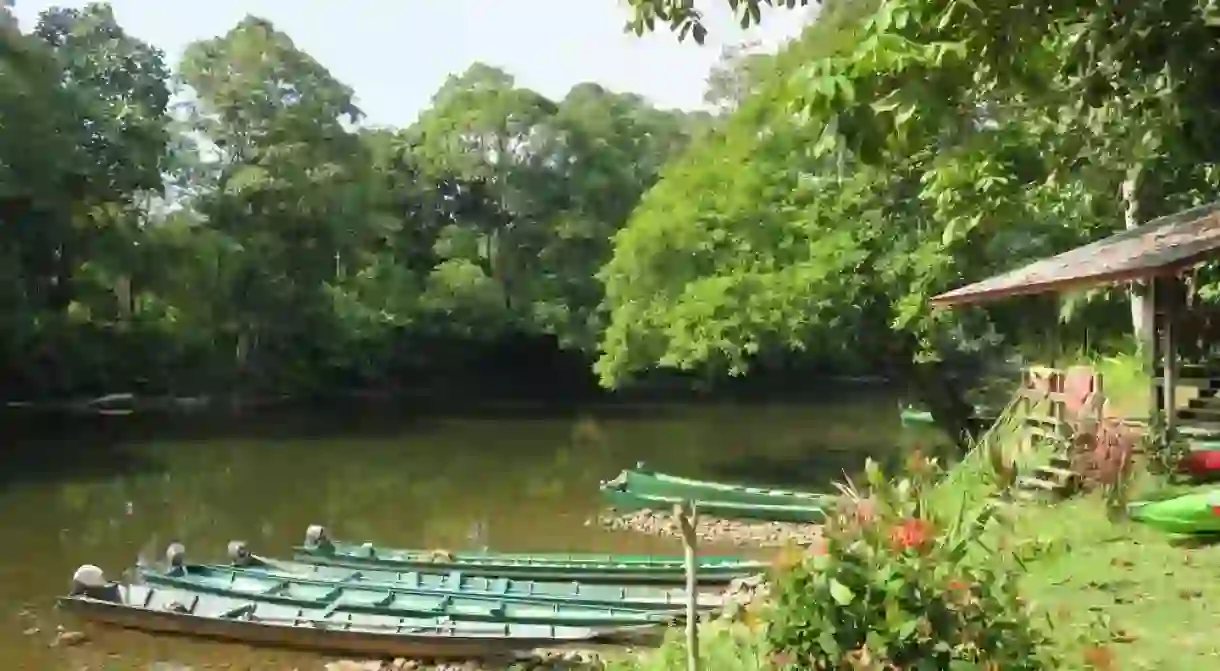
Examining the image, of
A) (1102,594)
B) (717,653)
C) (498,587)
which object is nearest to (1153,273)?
(1102,594)

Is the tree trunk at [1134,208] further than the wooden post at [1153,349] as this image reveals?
Yes

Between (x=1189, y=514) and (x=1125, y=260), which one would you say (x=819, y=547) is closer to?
(x=1189, y=514)

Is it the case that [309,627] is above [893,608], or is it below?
below

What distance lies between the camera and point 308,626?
13.5 metres

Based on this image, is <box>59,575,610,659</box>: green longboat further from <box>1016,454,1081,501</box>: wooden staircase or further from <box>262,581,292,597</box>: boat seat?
<box>1016,454,1081,501</box>: wooden staircase

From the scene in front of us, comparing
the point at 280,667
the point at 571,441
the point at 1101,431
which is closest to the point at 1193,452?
the point at 1101,431

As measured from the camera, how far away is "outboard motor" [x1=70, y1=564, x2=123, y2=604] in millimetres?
14938

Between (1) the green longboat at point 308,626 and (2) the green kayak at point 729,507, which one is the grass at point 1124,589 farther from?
(2) the green kayak at point 729,507

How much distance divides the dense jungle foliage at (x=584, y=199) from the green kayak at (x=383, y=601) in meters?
5.58

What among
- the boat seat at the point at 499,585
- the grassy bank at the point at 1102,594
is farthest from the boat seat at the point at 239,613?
the grassy bank at the point at 1102,594

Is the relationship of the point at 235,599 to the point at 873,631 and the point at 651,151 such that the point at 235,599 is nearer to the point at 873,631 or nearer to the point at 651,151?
the point at 873,631

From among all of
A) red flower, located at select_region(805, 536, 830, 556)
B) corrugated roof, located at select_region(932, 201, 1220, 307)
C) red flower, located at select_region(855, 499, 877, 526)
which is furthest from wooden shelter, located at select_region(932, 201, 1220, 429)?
red flower, located at select_region(805, 536, 830, 556)

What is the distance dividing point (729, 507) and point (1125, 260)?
11.3m

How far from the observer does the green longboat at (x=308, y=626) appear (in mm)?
12805
